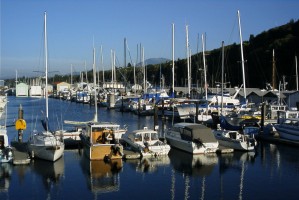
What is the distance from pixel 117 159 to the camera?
32.2 metres

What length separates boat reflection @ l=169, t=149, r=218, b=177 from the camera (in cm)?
3025

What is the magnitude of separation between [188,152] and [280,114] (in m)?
14.4

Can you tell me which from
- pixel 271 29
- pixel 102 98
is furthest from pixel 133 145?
pixel 271 29

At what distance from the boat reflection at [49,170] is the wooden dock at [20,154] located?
74 centimetres

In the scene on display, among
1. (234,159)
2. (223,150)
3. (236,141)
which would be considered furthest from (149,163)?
(236,141)

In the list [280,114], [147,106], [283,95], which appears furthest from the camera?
[147,106]

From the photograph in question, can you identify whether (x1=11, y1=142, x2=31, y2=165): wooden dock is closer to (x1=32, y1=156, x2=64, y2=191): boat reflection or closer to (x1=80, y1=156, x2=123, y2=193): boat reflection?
(x1=32, y1=156, x2=64, y2=191): boat reflection

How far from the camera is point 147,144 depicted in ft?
113

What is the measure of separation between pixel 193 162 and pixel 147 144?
13.6 feet

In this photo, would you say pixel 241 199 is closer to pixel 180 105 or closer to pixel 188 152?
pixel 188 152

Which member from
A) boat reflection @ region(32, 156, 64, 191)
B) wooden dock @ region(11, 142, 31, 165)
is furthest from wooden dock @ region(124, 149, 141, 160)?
wooden dock @ region(11, 142, 31, 165)

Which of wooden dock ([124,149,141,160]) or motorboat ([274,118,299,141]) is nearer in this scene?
wooden dock ([124,149,141,160])

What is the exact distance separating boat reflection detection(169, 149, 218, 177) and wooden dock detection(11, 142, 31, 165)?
11426 millimetres

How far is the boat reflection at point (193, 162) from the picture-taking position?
30.2 metres
